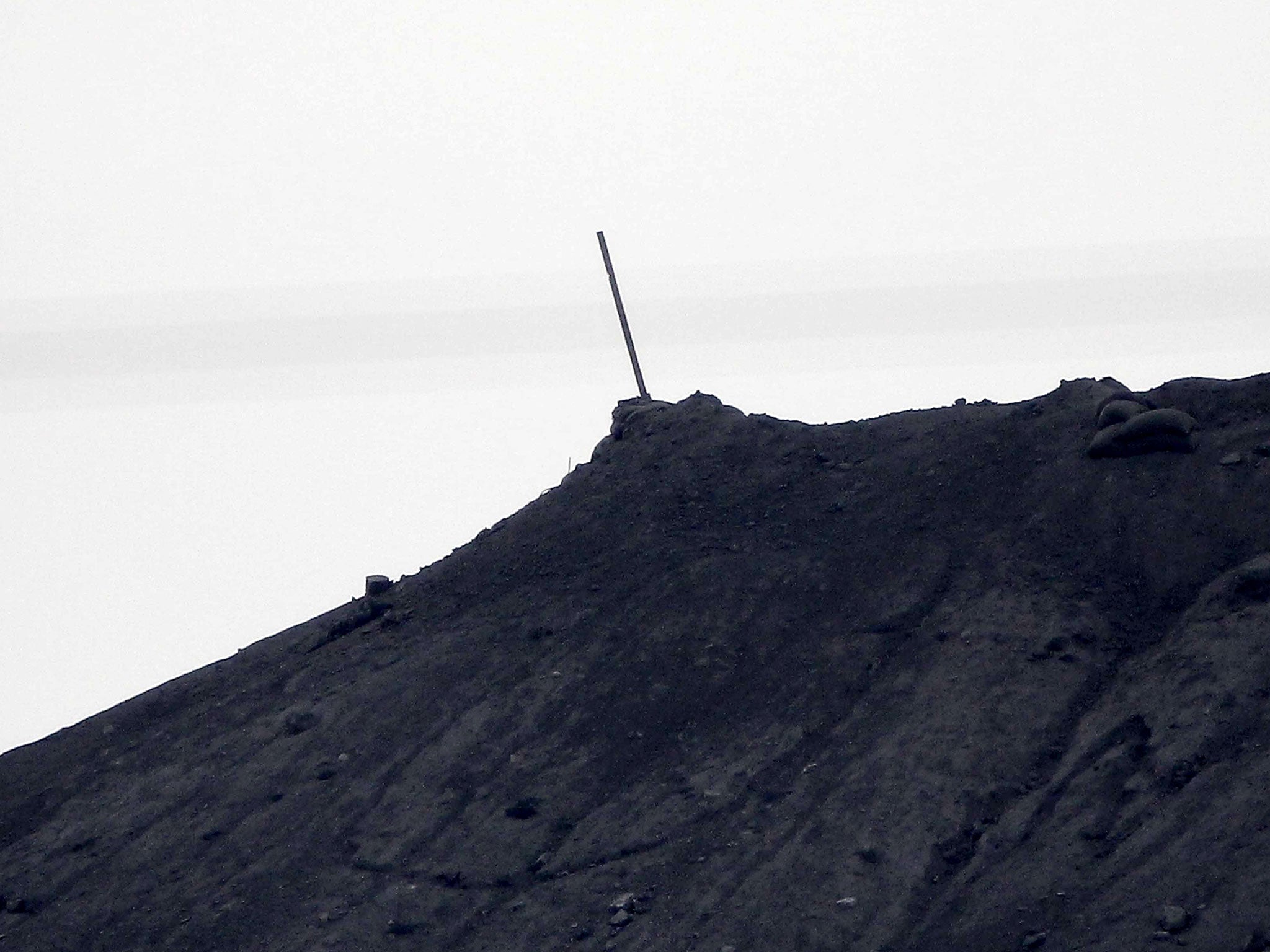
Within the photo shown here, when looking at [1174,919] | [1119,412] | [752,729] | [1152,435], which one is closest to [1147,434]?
[1152,435]

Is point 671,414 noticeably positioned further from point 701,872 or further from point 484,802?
point 701,872

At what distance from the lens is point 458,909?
1379cm

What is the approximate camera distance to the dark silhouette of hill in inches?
485

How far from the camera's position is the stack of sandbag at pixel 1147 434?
1616 centimetres

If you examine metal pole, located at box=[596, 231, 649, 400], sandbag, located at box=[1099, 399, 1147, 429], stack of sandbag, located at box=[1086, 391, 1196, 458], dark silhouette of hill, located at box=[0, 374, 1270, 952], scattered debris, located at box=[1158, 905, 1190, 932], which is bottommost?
scattered debris, located at box=[1158, 905, 1190, 932]

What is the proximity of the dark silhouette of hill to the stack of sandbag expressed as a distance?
121 mm

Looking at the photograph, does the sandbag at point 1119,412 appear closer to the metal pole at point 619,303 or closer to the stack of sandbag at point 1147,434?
the stack of sandbag at point 1147,434

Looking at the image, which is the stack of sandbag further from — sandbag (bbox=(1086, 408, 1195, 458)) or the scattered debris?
the scattered debris

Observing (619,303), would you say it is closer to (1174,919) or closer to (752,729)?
(752,729)

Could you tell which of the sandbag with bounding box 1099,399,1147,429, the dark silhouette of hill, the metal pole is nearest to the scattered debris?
the dark silhouette of hill

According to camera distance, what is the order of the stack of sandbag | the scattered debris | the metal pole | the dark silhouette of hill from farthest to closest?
the metal pole → the stack of sandbag → the dark silhouette of hill → the scattered debris

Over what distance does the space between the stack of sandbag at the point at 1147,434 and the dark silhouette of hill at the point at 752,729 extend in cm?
12

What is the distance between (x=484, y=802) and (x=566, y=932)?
225cm

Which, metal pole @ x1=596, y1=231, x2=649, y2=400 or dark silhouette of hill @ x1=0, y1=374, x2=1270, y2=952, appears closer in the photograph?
dark silhouette of hill @ x1=0, y1=374, x2=1270, y2=952
